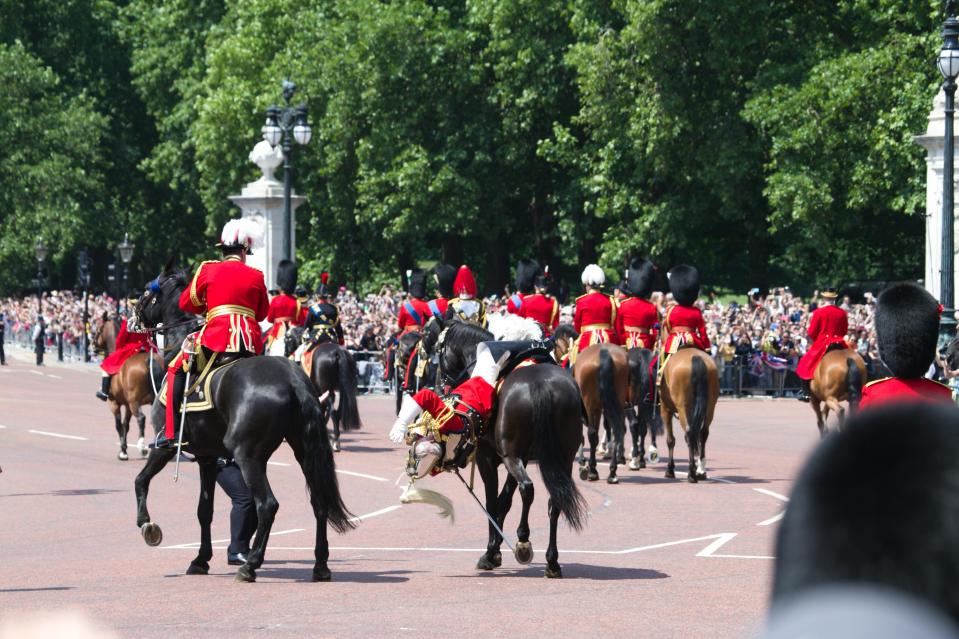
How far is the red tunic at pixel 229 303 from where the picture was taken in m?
10.4

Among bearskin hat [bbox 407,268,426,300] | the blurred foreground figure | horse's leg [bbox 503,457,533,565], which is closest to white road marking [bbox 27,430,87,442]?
bearskin hat [bbox 407,268,426,300]

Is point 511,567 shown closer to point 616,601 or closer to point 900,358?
point 616,601

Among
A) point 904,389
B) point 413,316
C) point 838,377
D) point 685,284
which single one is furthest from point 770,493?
point 904,389

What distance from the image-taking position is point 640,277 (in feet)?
60.8

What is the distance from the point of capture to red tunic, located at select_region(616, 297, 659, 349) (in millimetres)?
18828

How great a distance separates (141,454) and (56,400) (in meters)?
12.4

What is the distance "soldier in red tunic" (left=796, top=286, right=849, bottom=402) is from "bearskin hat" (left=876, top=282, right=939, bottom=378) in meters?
13.8

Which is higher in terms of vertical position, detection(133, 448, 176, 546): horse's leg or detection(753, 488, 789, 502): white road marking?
detection(133, 448, 176, 546): horse's leg

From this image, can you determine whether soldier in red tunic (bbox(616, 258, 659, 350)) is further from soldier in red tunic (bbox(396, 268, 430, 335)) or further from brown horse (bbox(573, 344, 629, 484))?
soldier in red tunic (bbox(396, 268, 430, 335))

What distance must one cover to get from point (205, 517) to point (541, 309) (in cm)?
846

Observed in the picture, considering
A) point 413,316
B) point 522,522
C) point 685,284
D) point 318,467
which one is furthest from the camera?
point 413,316

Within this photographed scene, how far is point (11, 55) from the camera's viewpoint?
60.0 metres

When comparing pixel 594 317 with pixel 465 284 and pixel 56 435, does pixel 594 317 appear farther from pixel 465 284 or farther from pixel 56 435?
pixel 56 435

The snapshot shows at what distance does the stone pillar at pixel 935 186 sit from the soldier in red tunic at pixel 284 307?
36.1ft
